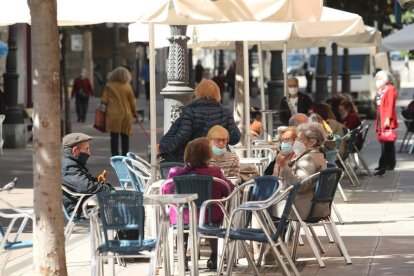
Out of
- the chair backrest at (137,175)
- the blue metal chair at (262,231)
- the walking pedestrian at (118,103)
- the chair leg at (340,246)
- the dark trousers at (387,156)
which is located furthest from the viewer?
the walking pedestrian at (118,103)

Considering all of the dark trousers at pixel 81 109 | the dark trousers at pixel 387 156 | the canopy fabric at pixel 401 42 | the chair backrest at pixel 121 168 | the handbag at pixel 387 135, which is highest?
the canopy fabric at pixel 401 42

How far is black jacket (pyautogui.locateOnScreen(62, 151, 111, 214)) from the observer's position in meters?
10.8

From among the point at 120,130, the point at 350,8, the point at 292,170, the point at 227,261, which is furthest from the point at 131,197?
the point at 350,8

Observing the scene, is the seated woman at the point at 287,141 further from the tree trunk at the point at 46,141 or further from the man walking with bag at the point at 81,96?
the man walking with bag at the point at 81,96

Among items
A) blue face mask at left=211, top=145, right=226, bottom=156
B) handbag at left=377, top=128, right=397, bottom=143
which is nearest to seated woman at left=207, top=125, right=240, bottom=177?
blue face mask at left=211, top=145, right=226, bottom=156

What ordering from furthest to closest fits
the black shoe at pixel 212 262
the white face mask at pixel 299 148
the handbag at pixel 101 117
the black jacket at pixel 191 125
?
the handbag at pixel 101 117 → the black jacket at pixel 191 125 → the white face mask at pixel 299 148 → the black shoe at pixel 212 262

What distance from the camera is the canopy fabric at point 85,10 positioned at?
1052 centimetres

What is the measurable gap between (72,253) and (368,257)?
9.18 ft

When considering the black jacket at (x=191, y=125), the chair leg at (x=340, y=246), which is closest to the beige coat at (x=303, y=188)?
the chair leg at (x=340, y=246)

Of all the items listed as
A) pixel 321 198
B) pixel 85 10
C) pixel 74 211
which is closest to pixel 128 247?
pixel 74 211

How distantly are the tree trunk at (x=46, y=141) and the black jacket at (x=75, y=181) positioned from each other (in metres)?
2.70

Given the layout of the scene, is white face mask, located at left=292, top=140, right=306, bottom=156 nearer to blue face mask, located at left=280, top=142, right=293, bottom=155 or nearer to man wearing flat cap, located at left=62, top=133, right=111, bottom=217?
blue face mask, located at left=280, top=142, right=293, bottom=155

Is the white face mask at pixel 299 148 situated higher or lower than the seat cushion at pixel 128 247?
higher

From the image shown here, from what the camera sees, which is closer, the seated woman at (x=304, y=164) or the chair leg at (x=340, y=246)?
the seated woman at (x=304, y=164)
